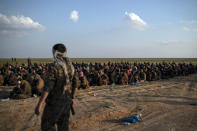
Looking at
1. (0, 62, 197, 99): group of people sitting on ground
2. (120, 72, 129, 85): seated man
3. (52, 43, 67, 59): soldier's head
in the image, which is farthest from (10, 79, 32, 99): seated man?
(120, 72, 129, 85): seated man

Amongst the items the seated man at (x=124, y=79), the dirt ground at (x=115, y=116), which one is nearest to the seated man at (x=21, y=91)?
the dirt ground at (x=115, y=116)

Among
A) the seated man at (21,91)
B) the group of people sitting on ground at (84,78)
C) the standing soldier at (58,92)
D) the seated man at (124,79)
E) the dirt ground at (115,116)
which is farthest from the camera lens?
the seated man at (124,79)

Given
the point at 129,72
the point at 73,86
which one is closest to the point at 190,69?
the point at 129,72

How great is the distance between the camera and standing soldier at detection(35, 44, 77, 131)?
106 inches

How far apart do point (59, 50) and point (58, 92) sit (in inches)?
27.5

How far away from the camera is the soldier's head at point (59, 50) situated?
289 centimetres

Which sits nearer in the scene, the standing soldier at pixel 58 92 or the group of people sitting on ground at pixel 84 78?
the standing soldier at pixel 58 92

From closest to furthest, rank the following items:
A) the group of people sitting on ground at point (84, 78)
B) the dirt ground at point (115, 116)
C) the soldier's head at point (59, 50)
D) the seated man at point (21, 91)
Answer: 1. the soldier's head at point (59, 50)
2. the dirt ground at point (115, 116)
3. the seated man at point (21, 91)
4. the group of people sitting on ground at point (84, 78)

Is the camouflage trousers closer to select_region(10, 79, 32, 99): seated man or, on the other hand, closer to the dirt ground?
the dirt ground

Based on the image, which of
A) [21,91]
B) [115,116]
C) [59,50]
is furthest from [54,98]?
[21,91]

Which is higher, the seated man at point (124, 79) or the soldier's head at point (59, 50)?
the soldier's head at point (59, 50)

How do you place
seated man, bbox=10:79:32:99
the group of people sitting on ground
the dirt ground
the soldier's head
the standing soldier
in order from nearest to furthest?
the standing soldier, the soldier's head, the dirt ground, seated man, bbox=10:79:32:99, the group of people sitting on ground

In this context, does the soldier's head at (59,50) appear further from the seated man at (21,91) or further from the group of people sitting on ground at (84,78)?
the seated man at (21,91)

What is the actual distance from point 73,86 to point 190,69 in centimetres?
2402
